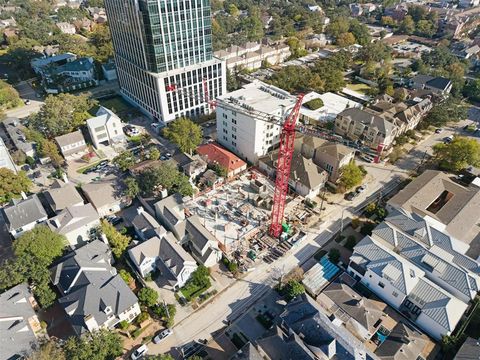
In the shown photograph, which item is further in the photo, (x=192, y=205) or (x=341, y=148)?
(x=341, y=148)

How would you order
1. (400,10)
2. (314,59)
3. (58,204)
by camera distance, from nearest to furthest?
(58,204) < (314,59) < (400,10)

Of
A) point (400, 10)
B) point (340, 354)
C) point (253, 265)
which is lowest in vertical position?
point (253, 265)

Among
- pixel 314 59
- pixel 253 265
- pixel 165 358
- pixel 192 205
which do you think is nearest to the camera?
pixel 165 358

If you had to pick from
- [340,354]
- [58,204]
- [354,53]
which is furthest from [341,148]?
[354,53]

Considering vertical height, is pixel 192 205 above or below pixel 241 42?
below

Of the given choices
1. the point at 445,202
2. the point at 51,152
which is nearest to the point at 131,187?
the point at 51,152

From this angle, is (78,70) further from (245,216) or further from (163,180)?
(245,216)

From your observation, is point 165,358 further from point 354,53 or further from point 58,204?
point 354,53

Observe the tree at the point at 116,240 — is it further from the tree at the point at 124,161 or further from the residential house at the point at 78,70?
the residential house at the point at 78,70
